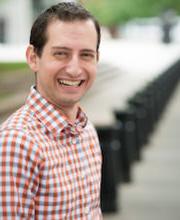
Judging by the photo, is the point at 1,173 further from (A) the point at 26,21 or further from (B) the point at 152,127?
(A) the point at 26,21

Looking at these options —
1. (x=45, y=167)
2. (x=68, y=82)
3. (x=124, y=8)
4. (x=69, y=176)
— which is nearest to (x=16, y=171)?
(x=45, y=167)

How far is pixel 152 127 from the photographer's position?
46.2 ft

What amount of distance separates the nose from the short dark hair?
104 millimetres

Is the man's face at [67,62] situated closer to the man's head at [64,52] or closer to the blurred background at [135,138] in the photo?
the man's head at [64,52]

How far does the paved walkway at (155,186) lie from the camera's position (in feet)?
24.6

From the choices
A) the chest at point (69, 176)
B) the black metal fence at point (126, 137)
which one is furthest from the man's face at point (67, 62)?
the black metal fence at point (126, 137)

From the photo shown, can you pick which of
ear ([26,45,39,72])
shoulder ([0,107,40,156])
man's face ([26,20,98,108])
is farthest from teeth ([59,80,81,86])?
shoulder ([0,107,40,156])

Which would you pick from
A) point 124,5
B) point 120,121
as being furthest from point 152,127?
point 124,5

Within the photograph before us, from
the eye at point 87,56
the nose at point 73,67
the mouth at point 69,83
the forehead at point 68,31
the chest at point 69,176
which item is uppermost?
the forehead at point 68,31

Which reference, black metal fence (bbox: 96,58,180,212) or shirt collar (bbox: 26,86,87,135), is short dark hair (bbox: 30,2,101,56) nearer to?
shirt collar (bbox: 26,86,87,135)

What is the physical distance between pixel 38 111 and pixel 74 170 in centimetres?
23

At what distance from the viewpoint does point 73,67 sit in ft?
7.83

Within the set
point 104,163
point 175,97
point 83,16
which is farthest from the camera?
point 175,97

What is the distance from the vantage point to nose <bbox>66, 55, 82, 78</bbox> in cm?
237
